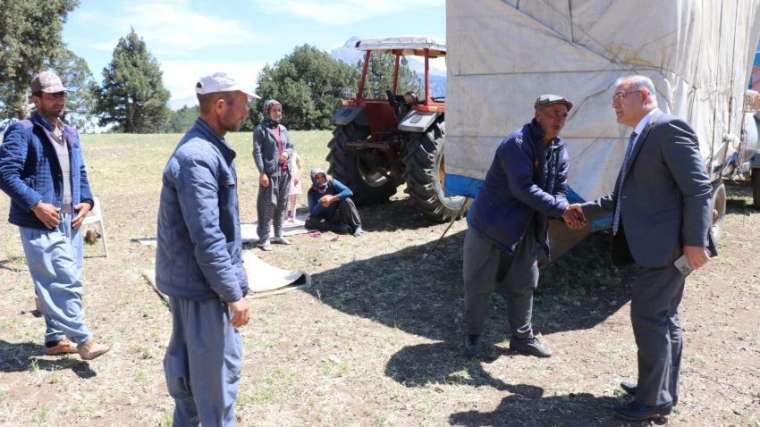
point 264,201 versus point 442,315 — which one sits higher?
point 264,201

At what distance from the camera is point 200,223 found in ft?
7.16

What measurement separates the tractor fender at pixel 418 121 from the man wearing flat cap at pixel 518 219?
11.9 ft

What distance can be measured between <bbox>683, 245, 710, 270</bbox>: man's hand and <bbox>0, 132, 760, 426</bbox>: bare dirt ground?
90 cm

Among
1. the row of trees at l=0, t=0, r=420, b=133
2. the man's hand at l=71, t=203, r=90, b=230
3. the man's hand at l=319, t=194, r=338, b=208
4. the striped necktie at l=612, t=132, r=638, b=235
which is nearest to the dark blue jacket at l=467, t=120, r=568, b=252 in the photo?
the striped necktie at l=612, t=132, r=638, b=235

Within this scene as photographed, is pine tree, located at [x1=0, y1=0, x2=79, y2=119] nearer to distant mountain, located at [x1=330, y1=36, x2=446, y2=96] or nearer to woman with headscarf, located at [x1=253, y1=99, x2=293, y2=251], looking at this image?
distant mountain, located at [x1=330, y1=36, x2=446, y2=96]

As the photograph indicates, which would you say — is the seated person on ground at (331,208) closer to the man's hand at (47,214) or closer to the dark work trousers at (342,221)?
the dark work trousers at (342,221)

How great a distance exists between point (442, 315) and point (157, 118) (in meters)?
59.2

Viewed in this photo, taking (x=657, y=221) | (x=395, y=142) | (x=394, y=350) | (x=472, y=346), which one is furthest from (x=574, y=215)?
(x=395, y=142)

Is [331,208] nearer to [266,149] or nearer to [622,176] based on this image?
[266,149]

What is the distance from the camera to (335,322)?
459 centimetres

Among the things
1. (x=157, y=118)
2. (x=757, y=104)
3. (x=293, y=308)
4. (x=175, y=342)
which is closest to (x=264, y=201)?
(x=293, y=308)

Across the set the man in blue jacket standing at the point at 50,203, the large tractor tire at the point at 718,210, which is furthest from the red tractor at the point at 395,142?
the man in blue jacket standing at the point at 50,203

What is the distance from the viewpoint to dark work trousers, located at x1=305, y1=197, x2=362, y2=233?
7.46 meters

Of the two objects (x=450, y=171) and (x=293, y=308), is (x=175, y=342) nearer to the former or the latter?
(x=293, y=308)
